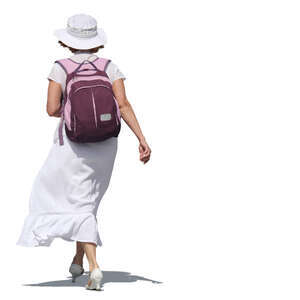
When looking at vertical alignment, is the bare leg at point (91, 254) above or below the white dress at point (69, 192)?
below

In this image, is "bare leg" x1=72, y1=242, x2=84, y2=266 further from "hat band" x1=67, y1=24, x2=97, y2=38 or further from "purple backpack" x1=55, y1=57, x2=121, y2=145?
"hat band" x1=67, y1=24, x2=97, y2=38

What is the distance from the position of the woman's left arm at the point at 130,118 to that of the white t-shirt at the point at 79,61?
0.27ft

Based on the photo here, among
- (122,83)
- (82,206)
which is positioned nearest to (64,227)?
(82,206)

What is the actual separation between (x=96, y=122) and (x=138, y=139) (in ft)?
1.97

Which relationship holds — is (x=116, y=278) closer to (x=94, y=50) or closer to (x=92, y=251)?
(x=92, y=251)

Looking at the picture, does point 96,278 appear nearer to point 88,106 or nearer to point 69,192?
point 69,192

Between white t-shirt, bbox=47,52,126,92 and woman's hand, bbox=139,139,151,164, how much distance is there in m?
0.74

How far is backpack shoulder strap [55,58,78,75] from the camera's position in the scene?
16.3 meters

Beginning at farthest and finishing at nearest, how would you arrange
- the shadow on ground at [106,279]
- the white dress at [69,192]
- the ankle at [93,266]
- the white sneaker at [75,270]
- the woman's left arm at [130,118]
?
the white sneaker at [75,270] < the shadow on ground at [106,279] < the woman's left arm at [130,118] < the white dress at [69,192] < the ankle at [93,266]

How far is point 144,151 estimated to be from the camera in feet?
53.9

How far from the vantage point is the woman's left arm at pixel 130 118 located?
647 inches

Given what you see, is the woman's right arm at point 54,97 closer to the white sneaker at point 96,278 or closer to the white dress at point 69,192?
the white dress at point 69,192

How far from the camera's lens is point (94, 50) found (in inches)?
652

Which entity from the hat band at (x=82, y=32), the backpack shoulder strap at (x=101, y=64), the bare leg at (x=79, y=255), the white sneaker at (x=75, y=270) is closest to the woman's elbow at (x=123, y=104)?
the backpack shoulder strap at (x=101, y=64)
